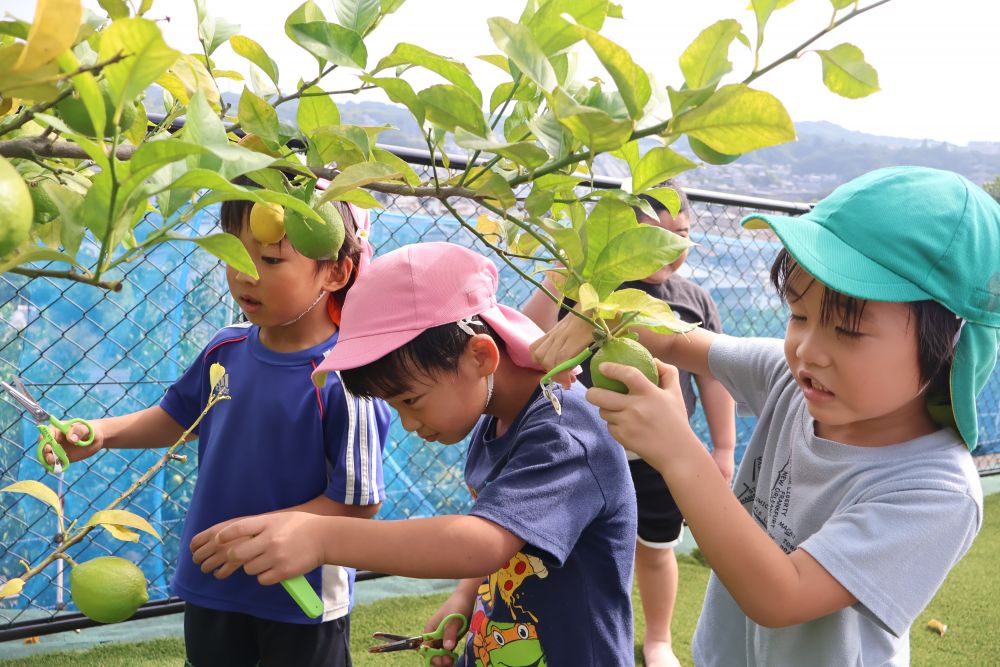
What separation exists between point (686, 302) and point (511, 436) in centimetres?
145

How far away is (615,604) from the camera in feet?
3.99

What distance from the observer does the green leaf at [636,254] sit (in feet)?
2.00

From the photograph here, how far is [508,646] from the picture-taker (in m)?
1.21

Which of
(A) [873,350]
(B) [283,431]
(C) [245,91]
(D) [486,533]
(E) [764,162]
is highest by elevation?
(C) [245,91]

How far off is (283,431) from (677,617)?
172cm

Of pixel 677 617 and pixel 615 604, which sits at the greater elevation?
pixel 615 604

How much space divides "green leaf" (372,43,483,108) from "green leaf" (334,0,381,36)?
1.8 inches

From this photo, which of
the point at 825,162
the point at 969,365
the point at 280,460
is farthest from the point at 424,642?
the point at 825,162

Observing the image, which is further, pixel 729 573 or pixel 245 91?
pixel 729 573

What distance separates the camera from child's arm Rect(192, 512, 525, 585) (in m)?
0.97

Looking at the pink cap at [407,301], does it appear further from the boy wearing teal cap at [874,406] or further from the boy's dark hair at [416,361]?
the boy wearing teal cap at [874,406]

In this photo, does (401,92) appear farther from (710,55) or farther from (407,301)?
(407,301)

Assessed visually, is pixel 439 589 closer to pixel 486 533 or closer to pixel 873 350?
pixel 486 533

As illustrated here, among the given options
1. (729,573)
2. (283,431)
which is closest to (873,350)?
(729,573)
